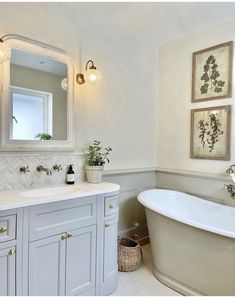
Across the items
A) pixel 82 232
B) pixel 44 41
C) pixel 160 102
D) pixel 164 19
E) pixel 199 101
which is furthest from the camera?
pixel 160 102

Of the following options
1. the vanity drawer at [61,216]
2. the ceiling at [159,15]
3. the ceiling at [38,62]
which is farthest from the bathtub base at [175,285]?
the ceiling at [159,15]

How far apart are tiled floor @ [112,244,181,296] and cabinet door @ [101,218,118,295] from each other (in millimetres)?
91

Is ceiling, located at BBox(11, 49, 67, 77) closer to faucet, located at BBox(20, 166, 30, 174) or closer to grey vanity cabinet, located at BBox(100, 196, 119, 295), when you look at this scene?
faucet, located at BBox(20, 166, 30, 174)

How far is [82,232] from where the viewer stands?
6.13ft

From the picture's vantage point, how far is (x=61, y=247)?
1740 mm

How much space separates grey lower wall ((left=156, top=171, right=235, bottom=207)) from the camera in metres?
2.64

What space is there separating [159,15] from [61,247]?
2.43 metres

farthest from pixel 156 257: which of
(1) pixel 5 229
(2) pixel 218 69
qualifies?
(2) pixel 218 69

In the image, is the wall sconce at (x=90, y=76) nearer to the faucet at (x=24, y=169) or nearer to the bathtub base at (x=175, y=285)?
the faucet at (x=24, y=169)

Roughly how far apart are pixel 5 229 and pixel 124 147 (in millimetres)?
1718

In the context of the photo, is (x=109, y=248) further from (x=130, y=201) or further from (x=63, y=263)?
(x=130, y=201)

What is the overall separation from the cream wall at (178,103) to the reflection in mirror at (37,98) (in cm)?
149

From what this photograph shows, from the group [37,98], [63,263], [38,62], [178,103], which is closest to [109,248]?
[63,263]

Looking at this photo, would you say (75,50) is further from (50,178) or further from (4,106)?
(50,178)
